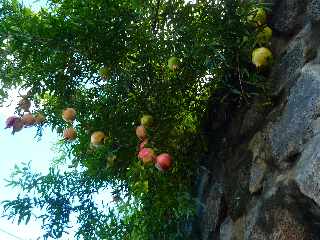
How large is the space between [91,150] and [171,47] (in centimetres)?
127

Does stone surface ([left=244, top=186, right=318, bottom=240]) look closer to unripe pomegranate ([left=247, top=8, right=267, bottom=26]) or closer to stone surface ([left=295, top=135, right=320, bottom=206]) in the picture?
stone surface ([left=295, top=135, right=320, bottom=206])

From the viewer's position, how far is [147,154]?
4125mm

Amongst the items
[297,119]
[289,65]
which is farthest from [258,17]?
[297,119]

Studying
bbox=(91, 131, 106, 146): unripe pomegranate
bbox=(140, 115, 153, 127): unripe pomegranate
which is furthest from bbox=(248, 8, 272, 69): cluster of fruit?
bbox=(91, 131, 106, 146): unripe pomegranate

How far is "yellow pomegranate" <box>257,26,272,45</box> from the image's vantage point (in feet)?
14.4

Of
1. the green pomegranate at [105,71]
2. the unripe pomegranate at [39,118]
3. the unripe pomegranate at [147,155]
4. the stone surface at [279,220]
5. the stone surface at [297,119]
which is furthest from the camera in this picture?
the unripe pomegranate at [39,118]

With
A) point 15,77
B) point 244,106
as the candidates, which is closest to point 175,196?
point 244,106

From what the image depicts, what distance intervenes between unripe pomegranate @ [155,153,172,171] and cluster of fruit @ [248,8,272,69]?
42.5 inches

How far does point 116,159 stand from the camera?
4.81 metres

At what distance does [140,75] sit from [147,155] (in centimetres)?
92

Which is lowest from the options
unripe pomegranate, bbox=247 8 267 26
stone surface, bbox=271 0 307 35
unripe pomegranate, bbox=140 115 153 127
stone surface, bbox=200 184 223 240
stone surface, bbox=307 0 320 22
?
stone surface, bbox=200 184 223 240

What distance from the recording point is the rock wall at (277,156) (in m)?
3.43

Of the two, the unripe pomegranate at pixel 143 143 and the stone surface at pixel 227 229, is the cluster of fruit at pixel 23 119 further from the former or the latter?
the stone surface at pixel 227 229

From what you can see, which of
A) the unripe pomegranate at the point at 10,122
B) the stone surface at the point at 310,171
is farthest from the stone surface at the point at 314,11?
the unripe pomegranate at the point at 10,122
